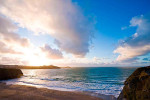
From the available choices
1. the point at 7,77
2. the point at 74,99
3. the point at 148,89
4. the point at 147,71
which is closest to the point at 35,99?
the point at 74,99

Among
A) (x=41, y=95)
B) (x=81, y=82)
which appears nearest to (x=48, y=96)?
(x=41, y=95)

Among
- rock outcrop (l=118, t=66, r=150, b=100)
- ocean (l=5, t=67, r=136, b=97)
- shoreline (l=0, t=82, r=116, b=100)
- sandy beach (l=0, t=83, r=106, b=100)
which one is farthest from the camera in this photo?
ocean (l=5, t=67, r=136, b=97)

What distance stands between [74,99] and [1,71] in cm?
4210

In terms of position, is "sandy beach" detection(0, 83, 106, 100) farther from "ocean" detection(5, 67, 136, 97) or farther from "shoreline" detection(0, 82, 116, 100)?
"ocean" detection(5, 67, 136, 97)

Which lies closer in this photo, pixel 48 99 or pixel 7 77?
pixel 48 99

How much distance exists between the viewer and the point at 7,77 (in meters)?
40.7

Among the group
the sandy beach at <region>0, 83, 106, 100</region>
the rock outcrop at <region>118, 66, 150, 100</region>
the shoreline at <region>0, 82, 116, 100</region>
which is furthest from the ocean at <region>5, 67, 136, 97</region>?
the rock outcrop at <region>118, 66, 150, 100</region>

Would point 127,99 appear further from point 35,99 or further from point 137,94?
point 35,99

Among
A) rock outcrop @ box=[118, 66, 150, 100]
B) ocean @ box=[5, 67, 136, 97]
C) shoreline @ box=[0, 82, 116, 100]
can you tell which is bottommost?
ocean @ box=[5, 67, 136, 97]

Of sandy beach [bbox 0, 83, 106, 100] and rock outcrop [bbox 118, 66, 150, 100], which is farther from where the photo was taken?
sandy beach [bbox 0, 83, 106, 100]

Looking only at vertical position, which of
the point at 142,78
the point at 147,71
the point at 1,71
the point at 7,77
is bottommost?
the point at 7,77

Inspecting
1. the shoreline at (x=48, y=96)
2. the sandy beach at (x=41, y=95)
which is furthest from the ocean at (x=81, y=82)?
the sandy beach at (x=41, y=95)

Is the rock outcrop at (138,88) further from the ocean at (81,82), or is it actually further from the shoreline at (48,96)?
the ocean at (81,82)

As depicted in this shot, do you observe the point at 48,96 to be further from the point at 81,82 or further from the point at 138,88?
the point at 81,82
